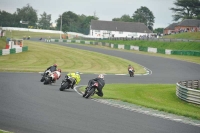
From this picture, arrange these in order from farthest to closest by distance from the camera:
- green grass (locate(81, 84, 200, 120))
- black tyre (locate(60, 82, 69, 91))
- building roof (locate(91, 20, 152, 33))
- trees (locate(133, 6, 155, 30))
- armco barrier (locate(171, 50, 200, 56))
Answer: trees (locate(133, 6, 155, 30))
building roof (locate(91, 20, 152, 33))
armco barrier (locate(171, 50, 200, 56))
black tyre (locate(60, 82, 69, 91))
green grass (locate(81, 84, 200, 120))

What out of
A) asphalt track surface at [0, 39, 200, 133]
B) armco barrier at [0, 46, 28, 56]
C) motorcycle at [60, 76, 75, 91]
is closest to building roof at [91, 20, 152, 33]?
armco barrier at [0, 46, 28, 56]

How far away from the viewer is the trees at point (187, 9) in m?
133

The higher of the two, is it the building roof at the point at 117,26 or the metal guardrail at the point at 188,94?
the building roof at the point at 117,26

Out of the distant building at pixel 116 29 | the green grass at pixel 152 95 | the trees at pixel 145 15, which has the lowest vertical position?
the green grass at pixel 152 95

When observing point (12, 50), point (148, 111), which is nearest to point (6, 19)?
point (12, 50)

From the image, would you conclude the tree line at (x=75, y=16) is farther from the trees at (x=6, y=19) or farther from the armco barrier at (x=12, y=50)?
the armco barrier at (x=12, y=50)

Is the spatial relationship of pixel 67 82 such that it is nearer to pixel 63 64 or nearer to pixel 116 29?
pixel 63 64

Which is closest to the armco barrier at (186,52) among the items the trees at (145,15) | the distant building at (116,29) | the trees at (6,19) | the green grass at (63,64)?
the green grass at (63,64)

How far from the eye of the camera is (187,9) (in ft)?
456

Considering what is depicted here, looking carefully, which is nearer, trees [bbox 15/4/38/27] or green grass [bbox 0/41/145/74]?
green grass [bbox 0/41/145/74]

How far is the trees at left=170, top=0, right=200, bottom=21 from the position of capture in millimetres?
133375

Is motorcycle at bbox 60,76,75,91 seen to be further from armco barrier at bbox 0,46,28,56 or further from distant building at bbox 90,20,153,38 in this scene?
distant building at bbox 90,20,153,38

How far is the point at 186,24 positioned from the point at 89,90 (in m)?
109

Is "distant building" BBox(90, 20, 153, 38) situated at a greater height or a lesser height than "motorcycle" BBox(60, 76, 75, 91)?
greater
